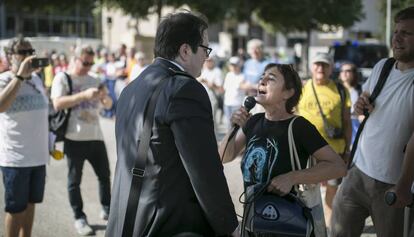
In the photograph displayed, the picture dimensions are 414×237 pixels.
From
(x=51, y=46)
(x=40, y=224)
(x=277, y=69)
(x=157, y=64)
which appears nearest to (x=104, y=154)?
(x=40, y=224)

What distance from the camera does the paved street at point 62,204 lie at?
18.9ft

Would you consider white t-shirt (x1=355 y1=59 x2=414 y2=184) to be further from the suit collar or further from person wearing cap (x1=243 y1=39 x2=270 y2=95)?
person wearing cap (x1=243 y1=39 x2=270 y2=95)

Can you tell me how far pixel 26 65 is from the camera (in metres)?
4.30

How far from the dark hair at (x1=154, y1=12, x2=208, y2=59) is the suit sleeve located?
0.68 feet

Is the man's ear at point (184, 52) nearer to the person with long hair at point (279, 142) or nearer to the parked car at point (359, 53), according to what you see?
the person with long hair at point (279, 142)

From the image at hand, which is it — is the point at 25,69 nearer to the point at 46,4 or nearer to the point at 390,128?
the point at 390,128

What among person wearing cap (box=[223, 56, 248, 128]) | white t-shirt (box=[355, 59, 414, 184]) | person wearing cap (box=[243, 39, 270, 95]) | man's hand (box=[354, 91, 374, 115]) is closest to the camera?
white t-shirt (box=[355, 59, 414, 184])

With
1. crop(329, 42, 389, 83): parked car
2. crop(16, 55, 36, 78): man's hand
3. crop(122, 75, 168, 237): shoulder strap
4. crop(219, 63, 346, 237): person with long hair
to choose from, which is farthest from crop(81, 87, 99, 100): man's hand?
crop(329, 42, 389, 83): parked car

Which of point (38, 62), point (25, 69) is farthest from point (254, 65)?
point (25, 69)

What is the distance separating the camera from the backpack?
566cm

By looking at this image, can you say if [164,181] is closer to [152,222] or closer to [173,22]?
[152,222]

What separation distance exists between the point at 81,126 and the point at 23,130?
116 centimetres

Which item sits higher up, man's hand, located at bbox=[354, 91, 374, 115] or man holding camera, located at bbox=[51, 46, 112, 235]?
man's hand, located at bbox=[354, 91, 374, 115]

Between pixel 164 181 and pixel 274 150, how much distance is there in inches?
34.6
